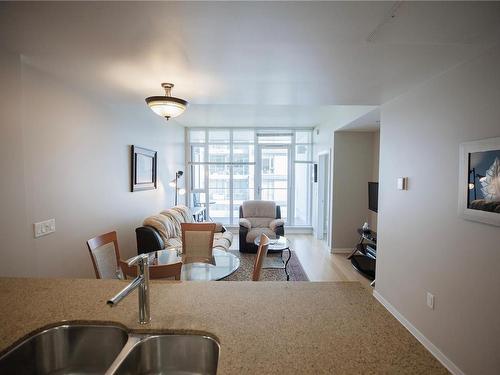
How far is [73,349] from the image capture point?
3.51ft

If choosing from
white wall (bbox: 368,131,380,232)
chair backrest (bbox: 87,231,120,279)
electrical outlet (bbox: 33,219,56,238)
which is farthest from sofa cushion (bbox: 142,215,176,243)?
white wall (bbox: 368,131,380,232)

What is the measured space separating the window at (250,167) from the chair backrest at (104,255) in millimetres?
4294

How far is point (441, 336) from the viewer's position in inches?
80.8

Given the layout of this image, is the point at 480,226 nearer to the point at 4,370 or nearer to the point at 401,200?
the point at 401,200

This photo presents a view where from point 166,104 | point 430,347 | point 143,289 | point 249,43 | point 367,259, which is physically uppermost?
point 249,43

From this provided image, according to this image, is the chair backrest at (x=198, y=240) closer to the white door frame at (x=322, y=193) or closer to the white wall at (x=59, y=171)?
the white wall at (x=59, y=171)

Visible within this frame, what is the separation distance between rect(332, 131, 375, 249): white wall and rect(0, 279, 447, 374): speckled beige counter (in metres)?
3.72

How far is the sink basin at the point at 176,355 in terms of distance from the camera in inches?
38.8

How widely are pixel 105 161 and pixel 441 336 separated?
3.90 m

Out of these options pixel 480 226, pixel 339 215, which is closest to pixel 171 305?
pixel 480 226

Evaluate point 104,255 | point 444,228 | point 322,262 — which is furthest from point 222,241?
point 444,228

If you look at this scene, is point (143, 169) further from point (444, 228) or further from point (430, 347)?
point (430, 347)

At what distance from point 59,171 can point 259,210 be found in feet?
13.0

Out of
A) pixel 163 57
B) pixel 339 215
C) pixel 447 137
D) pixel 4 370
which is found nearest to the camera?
pixel 4 370
